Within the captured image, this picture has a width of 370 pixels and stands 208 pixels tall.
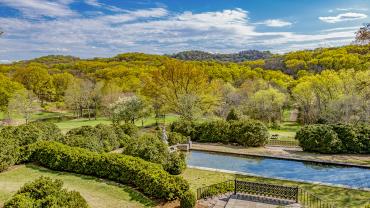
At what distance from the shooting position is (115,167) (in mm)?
14445

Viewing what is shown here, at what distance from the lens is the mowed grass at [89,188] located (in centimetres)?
1209

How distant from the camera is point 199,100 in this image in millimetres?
36500

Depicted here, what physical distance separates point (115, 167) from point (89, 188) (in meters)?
1.47

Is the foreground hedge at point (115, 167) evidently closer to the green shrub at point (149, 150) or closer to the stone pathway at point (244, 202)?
the stone pathway at point (244, 202)

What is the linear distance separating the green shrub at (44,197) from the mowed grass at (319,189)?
6.45 meters

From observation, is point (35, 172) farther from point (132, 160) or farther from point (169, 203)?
point (169, 203)

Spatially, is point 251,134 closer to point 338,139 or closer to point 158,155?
point 338,139

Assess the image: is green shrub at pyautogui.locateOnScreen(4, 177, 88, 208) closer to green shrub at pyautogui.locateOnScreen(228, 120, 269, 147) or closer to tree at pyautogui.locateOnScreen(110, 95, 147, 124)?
green shrub at pyautogui.locateOnScreen(228, 120, 269, 147)

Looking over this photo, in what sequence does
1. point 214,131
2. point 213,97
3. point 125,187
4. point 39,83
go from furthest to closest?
point 39,83, point 213,97, point 214,131, point 125,187

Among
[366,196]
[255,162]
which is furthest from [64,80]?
[366,196]

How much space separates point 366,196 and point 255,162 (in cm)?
724

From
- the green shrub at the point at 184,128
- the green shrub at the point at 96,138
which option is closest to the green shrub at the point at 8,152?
the green shrub at the point at 96,138

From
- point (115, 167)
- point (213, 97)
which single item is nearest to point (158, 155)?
point (115, 167)

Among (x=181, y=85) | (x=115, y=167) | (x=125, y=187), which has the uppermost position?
(x=181, y=85)
